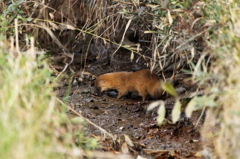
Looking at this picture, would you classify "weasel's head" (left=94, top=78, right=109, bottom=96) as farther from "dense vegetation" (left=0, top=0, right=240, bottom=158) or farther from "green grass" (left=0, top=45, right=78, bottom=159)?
"green grass" (left=0, top=45, right=78, bottom=159)

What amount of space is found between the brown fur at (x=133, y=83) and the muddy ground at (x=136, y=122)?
146mm

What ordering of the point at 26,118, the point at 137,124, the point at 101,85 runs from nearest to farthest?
the point at 26,118 < the point at 137,124 < the point at 101,85

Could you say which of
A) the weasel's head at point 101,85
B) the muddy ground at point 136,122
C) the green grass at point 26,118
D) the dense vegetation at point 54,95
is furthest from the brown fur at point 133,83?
the green grass at point 26,118

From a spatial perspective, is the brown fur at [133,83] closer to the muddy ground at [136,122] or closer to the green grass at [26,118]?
the muddy ground at [136,122]

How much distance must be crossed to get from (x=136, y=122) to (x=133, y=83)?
57.1 inches

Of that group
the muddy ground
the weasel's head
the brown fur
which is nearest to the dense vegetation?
the muddy ground

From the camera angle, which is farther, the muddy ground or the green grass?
the muddy ground

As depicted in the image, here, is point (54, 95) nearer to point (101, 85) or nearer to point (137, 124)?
point (137, 124)

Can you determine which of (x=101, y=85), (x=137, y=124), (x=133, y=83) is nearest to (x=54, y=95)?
(x=137, y=124)

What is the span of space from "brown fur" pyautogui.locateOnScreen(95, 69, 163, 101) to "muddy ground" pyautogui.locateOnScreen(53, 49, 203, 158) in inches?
5.7

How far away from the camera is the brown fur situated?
637 cm

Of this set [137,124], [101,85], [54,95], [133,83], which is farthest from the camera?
[101,85]

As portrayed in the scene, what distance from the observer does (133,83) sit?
6887 mm

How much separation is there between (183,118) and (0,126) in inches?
125
